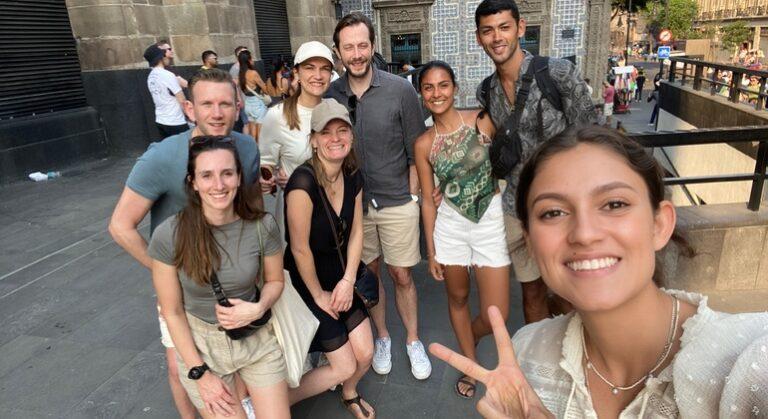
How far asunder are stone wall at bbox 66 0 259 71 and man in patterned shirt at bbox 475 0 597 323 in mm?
9126

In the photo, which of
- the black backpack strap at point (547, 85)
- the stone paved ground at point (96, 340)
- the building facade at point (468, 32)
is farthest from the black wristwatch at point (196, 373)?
the building facade at point (468, 32)

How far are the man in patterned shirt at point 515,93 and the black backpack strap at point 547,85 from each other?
0.01 metres

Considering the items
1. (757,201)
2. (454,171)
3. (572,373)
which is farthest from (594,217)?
(757,201)

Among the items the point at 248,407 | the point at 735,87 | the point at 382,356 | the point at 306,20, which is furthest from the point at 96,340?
the point at 306,20

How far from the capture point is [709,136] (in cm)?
346

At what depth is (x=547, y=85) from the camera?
8.16 feet

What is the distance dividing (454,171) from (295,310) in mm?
1137

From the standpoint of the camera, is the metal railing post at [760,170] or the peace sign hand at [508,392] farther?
the metal railing post at [760,170]

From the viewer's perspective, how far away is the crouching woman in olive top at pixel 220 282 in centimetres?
210

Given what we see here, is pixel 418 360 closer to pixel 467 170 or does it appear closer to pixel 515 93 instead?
pixel 467 170

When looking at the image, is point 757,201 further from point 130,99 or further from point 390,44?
point 390,44

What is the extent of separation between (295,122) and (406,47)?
1679 cm

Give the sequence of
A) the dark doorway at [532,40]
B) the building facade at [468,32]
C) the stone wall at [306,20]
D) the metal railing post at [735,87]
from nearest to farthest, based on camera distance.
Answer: the metal railing post at [735,87] → the stone wall at [306,20] → the building facade at [468,32] → the dark doorway at [532,40]

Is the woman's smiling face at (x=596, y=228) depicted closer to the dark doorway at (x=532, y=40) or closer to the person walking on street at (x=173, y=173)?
the person walking on street at (x=173, y=173)
